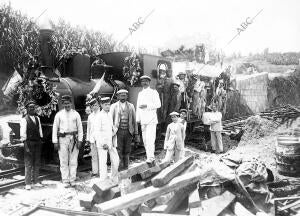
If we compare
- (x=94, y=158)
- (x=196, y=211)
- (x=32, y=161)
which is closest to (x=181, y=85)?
(x=94, y=158)

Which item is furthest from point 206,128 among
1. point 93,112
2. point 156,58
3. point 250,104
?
point 250,104

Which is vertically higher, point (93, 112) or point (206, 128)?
point (93, 112)

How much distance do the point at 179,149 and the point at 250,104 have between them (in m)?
14.4

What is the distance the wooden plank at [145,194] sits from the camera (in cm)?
414

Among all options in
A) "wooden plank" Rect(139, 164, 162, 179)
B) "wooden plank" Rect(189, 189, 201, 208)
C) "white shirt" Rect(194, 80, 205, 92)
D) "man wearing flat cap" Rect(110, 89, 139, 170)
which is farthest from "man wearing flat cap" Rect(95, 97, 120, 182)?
"white shirt" Rect(194, 80, 205, 92)

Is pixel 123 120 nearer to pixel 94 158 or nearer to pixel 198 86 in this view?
pixel 94 158

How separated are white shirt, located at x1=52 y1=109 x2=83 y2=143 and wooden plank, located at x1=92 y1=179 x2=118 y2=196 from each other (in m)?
2.29

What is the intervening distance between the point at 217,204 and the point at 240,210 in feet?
1.12

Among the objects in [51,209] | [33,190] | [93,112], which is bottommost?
[33,190]

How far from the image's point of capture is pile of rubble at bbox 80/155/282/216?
14.2ft

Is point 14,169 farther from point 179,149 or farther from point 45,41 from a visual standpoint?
point 179,149

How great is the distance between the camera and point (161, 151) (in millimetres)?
10141

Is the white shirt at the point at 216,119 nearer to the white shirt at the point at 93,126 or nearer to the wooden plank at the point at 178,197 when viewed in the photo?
the white shirt at the point at 93,126

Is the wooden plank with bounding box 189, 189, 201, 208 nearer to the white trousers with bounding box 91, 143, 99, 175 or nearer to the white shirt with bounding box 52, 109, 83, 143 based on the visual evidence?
the white shirt with bounding box 52, 109, 83, 143
